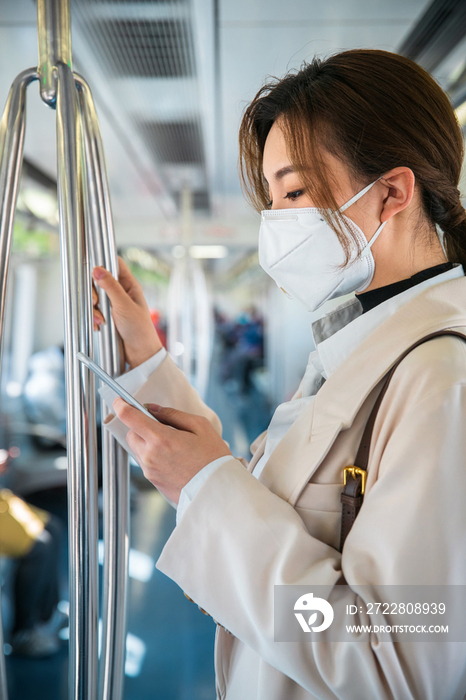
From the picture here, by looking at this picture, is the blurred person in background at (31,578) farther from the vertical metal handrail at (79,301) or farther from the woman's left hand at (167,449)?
the woman's left hand at (167,449)

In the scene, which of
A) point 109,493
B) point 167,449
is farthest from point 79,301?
point 109,493

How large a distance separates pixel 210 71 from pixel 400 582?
3.04 metres

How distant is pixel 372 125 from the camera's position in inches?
32.6

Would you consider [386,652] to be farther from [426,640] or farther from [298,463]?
[298,463]

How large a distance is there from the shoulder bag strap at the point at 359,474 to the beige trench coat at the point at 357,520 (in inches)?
0.4

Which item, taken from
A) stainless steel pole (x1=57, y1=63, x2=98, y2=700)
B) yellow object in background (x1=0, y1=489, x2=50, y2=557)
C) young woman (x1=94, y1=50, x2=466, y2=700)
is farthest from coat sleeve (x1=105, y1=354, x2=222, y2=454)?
yellow object in background (x1=0, y1=489, x2=50, y2=557)

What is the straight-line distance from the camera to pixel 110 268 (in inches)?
40.1

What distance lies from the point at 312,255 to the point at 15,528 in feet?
8.15

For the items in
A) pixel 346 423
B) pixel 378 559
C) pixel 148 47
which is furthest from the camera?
pixel 148 47

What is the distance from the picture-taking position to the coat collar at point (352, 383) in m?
0.73

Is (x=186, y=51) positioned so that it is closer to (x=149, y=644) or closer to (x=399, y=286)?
(x=399, y=286)

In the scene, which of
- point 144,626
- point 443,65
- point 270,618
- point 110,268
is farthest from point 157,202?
point 270,618

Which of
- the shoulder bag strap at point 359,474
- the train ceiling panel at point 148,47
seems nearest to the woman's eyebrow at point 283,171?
the shoulder bag strap at point 359,474

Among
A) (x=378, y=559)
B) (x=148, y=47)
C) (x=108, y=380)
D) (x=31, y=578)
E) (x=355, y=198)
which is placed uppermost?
(x=148, y=47)
